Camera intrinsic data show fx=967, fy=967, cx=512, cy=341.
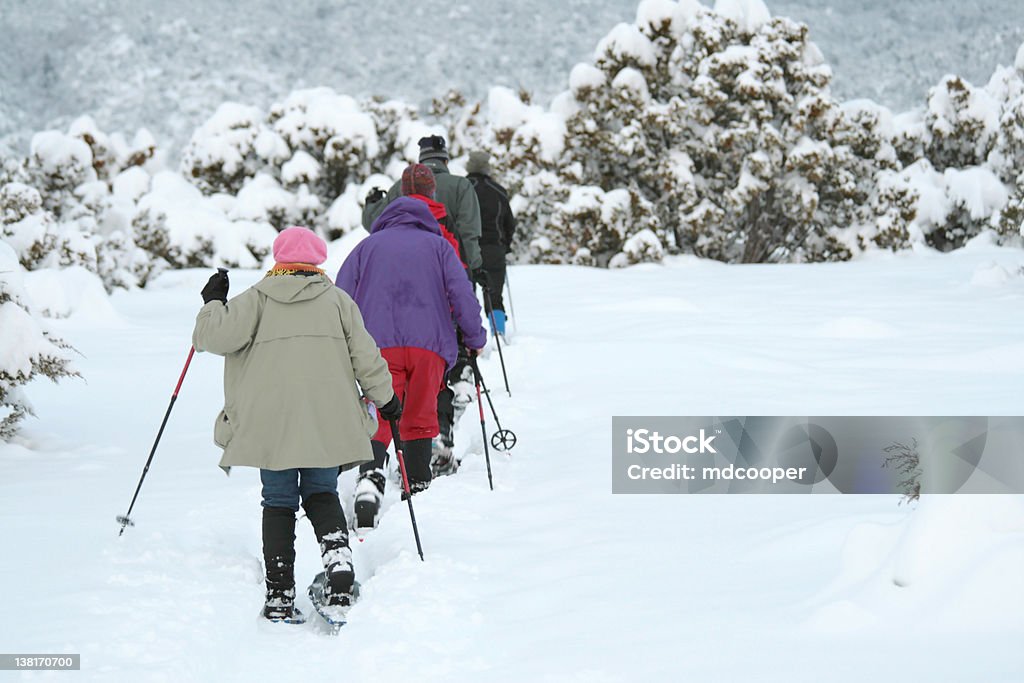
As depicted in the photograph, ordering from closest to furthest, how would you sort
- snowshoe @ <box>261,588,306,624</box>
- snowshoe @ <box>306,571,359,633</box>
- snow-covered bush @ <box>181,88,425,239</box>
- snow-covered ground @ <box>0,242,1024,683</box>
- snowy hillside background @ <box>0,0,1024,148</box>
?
snow-covered ground @ <box>0,242,1024,683</box>, snowshoe @ <box>306,571,359,633</box>, snowshoe @ <box>261,588,306,624</box>, snow-covered bush @ <box>181,88,425,239</box>, snowy hillside background @ <box>0,0,1024,148</box>

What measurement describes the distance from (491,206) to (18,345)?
154 inches

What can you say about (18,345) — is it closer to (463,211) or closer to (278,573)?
(463,211)

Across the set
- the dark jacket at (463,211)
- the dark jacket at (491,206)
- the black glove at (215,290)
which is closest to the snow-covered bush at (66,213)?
the dark jacket at (491,206)

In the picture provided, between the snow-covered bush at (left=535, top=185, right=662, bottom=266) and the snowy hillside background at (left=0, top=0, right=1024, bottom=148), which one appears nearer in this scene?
the snow-covered bush at (left=535, top=185, right=662, bottom=266)

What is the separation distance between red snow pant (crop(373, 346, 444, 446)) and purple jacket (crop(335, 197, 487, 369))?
5 cm

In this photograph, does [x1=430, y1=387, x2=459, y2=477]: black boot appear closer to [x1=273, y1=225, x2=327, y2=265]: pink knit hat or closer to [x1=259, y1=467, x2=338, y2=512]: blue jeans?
[x1=259, y1=467, x2=338, y2=512]: blue jeans

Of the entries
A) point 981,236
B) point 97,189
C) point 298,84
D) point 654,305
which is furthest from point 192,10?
point 654,305

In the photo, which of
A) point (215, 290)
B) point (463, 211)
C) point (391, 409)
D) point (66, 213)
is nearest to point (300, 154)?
point (66, 213)

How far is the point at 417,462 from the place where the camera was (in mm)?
5398

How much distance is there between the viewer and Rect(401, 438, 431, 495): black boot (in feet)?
17.6

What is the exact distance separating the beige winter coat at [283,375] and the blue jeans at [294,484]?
116 mm

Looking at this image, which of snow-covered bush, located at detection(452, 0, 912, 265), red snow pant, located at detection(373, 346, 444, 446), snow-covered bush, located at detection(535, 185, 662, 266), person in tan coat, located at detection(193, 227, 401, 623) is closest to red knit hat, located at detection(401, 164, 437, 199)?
red snow pant, located at detection(373, 346, 444, 446)

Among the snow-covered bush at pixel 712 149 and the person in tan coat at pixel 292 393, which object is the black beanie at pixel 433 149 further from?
the snow-covered bush at pixel 712 149

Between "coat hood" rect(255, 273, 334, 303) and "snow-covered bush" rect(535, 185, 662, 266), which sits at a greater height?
"coat hood" rect(255, 273, 334, 303)
